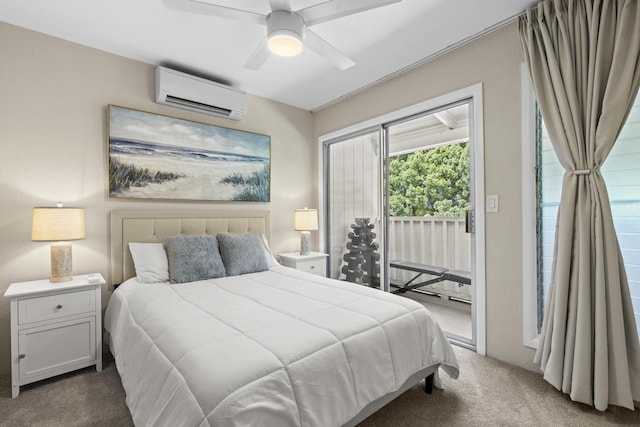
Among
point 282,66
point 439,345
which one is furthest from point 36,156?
point 439,345

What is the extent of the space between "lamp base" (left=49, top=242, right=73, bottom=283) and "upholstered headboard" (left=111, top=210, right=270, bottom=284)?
368mm

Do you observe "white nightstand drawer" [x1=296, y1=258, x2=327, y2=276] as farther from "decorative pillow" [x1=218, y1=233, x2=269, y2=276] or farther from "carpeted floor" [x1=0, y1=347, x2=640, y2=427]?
"carpeted floor" [x1=0, y1=347, x2=640, y2=427]

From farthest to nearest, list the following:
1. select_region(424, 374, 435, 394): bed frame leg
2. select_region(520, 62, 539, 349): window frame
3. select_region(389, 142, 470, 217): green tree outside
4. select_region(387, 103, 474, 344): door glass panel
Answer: select_region(389, 142, 470, 217): green tree outside → select_region(387, 103, 474, 344): door glass panel → select_region(520, 62, 539, 349): window frame → select_region(424, 374, 435, 394): bed frame leg

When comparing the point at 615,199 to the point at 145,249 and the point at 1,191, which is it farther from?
the point at 1,191

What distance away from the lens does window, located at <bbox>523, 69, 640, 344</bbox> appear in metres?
1.87

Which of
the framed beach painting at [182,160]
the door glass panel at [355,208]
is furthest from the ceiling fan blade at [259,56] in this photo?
the door glass panel at [355,208]

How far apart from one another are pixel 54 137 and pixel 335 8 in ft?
7.92

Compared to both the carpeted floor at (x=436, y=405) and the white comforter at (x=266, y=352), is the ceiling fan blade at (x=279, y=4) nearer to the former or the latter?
the white comforter at (x=266, y=352)

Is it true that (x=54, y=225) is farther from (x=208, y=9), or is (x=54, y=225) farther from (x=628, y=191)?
(x=628, y=191)

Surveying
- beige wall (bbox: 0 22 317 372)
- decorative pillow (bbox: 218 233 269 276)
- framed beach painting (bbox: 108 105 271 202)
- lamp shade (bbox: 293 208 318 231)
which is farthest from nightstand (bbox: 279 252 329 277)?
beige wall (bbox: 0 22 317 372)

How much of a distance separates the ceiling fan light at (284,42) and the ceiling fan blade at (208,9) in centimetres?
15

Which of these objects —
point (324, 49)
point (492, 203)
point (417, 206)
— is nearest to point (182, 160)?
point (324, 49)

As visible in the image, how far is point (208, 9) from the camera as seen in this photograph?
176 cm

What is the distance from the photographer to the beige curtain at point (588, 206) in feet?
5.63
